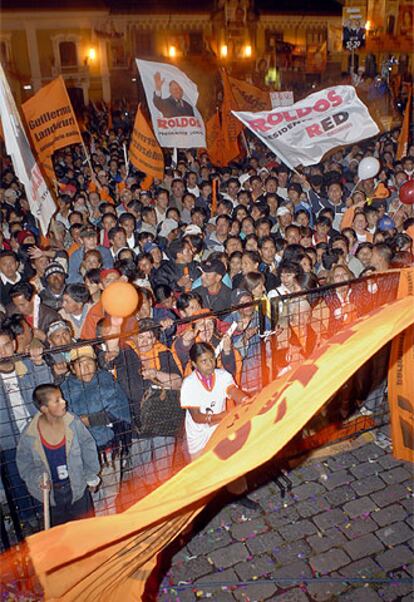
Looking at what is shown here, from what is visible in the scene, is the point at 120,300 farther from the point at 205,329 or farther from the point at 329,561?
the point at 329,561

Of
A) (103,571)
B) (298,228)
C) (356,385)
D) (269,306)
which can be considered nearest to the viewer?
(103,571)

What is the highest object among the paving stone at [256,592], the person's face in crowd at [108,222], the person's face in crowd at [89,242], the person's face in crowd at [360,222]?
the person's face in crowd at [108,222]

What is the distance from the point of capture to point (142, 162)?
11055mm

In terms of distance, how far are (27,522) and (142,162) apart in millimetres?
7745

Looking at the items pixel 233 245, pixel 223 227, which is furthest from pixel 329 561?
pixel 223 227

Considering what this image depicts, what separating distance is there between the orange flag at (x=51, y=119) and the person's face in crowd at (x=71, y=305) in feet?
14.8

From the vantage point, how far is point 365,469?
5.71m

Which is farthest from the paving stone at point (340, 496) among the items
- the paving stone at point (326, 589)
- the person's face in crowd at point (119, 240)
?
the person's face in crowd at point (119, 240)

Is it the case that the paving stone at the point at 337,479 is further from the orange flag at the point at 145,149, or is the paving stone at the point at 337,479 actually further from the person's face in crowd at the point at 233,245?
the orange flag at the point at 145,149

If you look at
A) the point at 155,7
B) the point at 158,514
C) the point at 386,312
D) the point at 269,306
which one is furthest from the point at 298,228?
the point at 155,7

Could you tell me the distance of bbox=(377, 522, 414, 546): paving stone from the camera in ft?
15.7

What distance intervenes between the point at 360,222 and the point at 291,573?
609 centimetres

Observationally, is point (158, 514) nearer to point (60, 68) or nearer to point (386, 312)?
point (386, 312)

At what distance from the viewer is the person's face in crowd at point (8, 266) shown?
24.1ft
